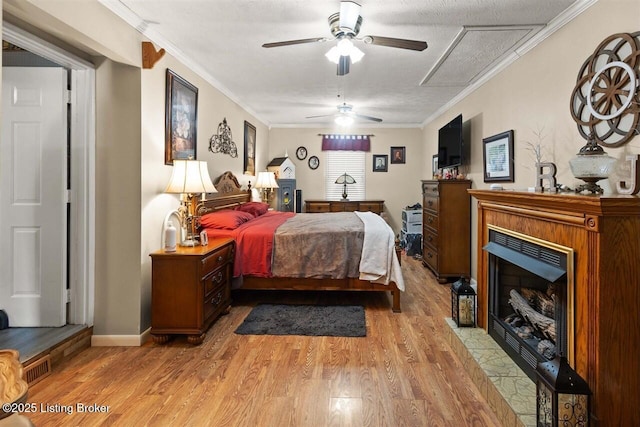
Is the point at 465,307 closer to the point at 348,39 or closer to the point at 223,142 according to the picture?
the point at 348,39

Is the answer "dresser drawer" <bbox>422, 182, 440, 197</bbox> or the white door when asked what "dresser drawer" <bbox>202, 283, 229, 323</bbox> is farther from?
"dresser drawer" <bbox>422, 182, 440, 197</bbox>

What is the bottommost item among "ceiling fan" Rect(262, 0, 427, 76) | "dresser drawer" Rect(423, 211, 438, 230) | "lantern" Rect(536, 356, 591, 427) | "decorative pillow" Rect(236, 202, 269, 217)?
"lantern" Rect(536, 356, 591, 427)

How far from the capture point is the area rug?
319 centimetres

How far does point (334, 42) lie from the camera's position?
3230mm

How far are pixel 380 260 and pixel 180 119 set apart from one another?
240cm

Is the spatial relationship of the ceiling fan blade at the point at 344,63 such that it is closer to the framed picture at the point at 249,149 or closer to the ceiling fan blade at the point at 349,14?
the ceiling fan blade at the point at 349,14

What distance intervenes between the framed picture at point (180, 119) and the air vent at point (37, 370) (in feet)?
5.63

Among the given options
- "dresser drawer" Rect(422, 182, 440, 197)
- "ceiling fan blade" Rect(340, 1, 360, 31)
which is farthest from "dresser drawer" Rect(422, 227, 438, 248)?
"ceiling fan blade" Rect(340, 1, 360, 31)

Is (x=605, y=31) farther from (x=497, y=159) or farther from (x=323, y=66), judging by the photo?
(x=323, y=66)

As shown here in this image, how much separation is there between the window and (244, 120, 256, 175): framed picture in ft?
6.14

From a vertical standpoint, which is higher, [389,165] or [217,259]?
[389,165]

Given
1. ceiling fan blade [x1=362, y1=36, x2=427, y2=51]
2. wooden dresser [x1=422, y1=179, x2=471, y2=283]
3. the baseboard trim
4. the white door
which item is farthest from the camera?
wooden dresser [x1=422, y1=179, x2=471, y2=283]

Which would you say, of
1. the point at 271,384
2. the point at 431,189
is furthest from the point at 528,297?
the point at 431,189

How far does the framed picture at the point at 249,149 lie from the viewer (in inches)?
230
